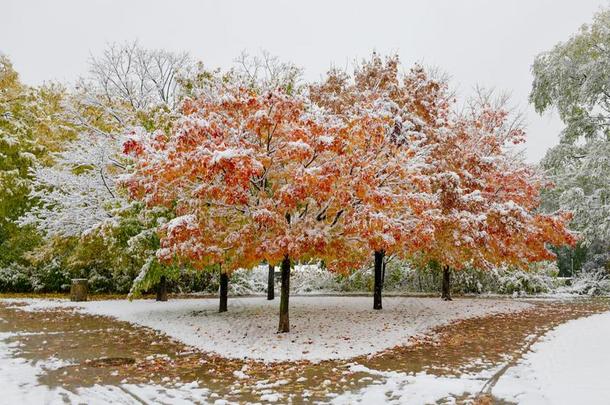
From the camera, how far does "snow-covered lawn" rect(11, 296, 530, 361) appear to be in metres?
10.4

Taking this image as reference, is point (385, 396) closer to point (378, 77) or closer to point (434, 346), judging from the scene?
point (434, 346)

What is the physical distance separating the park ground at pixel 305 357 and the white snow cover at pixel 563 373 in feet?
0.06

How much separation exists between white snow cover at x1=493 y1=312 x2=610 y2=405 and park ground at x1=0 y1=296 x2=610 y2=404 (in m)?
0.02

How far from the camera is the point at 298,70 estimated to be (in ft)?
84.4

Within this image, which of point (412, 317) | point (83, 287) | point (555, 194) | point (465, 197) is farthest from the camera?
point (555, 194)

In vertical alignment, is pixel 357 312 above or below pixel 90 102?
below

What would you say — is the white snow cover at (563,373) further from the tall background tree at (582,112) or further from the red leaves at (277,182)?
the tall background tree at (582,112)

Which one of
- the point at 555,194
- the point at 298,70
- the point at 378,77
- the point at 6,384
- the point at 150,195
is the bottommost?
the point at 6,384

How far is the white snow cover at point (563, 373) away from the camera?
6535 mm

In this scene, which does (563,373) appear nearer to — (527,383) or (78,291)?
(527,383)

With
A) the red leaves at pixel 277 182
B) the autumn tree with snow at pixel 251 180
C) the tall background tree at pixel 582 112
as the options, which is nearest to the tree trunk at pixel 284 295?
the autumn tree with snow at pixel 251 180

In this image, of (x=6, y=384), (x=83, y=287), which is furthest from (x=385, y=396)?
(x=83, y=287)

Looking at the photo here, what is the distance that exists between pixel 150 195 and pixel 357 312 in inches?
313

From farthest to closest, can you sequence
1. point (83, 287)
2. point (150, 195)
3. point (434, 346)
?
point (83, 287), point (150, 195), point (434, 346)
